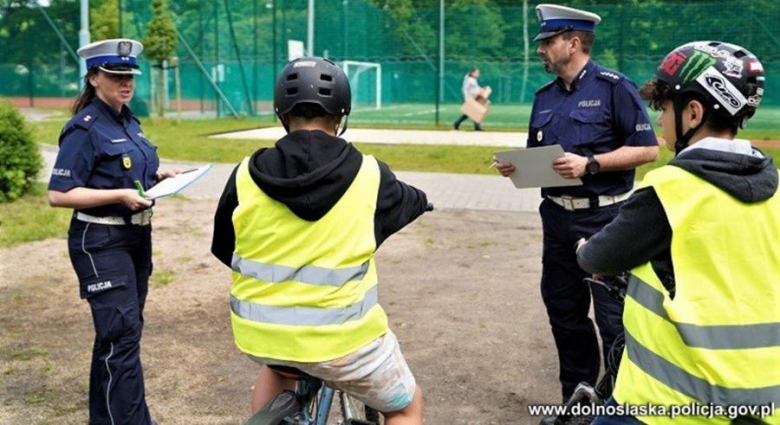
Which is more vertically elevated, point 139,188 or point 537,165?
point 537,165

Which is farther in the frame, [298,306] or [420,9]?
[420,9]

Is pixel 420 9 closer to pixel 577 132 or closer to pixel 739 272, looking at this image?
pixel 577 132

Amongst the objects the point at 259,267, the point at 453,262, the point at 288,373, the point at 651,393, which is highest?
the point at 259,267

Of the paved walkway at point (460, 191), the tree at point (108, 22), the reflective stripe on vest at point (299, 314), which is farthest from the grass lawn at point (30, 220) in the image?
the tree at point (108, 22)

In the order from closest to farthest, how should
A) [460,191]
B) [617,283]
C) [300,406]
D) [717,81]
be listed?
[717,81] < [300,406] < [617,283] < [460,191]

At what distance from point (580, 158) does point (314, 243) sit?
1898mm

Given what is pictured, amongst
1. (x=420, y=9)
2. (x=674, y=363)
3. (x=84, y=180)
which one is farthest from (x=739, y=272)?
(x=420, y=9)

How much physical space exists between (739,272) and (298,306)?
1.31 meters

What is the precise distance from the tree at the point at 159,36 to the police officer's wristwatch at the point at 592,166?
23.5 meters

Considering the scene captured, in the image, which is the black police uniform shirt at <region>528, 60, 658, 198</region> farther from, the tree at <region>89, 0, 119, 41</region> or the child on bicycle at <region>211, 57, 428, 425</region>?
the tree at <region>89, 0, 119, 41</region>

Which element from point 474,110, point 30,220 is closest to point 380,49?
point 474,110

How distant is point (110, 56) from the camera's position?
167 inches

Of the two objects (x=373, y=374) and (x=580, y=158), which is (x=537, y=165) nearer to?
(x=580, y=158)

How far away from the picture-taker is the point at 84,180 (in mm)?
4109
